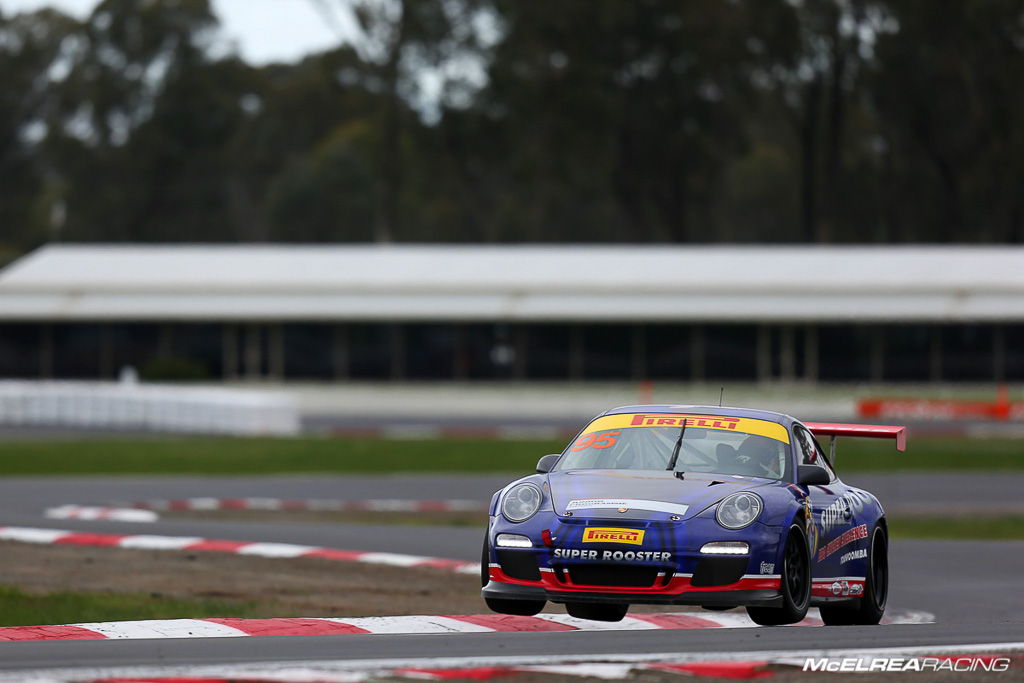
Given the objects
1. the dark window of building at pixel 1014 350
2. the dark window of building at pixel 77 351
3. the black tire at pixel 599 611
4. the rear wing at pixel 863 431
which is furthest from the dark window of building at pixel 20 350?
the black tire at pixel 599 611

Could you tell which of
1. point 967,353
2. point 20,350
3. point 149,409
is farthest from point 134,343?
point 967,353

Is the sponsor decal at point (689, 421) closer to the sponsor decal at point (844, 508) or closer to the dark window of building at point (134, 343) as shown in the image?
the sponsor decal at point (844, 508)

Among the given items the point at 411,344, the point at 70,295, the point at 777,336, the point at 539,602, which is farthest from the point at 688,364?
the point at 539,602

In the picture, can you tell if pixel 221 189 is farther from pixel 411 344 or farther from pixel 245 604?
pixel 245 604

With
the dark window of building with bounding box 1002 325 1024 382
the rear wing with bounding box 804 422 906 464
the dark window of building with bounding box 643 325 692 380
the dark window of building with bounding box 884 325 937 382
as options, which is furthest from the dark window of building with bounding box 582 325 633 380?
the rear wing with bounding box 804 422 906 464

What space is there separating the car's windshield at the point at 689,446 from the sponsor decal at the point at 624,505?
0.84 metres

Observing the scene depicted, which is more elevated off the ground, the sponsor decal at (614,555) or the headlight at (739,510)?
the headlight at (739,510)

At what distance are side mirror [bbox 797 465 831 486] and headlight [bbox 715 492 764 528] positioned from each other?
2.29 ft

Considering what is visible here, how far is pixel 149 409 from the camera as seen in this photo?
3959 cm

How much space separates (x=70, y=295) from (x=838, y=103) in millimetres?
31114

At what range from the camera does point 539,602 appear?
395 inches

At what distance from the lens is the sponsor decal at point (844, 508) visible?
10.7 m

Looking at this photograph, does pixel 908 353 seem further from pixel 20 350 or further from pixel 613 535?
pixel 613 535

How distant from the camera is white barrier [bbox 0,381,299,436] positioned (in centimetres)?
3853
